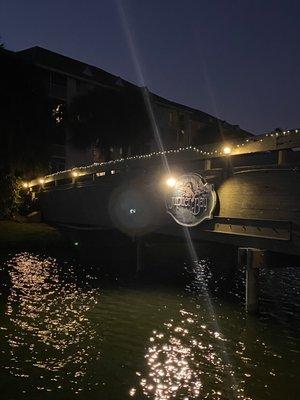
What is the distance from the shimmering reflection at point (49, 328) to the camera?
27.7 ft

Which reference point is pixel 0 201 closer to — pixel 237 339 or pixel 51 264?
pixel 51 264

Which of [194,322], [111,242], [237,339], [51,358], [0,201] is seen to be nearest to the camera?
[51,358]

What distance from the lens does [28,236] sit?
2734cm

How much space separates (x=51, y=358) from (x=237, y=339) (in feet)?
15.3

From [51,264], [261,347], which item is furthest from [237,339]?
[51,264]

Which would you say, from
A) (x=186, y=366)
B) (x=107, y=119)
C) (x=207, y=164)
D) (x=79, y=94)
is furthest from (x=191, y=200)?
(x=79, y=94)

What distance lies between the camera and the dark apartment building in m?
46.2

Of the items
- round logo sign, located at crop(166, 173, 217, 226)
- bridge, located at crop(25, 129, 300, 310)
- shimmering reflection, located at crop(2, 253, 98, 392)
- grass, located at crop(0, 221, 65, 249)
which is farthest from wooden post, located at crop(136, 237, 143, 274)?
grass, located at crop(0, 221, 65, 249)

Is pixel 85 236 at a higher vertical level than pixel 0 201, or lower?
lower

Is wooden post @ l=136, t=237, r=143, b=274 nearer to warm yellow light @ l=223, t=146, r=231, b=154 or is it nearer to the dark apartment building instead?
warm yellow light @ l=223, t=146, r=231, b=154

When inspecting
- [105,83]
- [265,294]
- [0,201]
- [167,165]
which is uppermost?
[105,83]

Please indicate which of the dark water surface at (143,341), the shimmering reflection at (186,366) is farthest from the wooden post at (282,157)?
the shimmering reflection at (186,366)

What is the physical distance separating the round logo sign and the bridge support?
84.4 inches

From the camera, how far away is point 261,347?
33.6 feet
